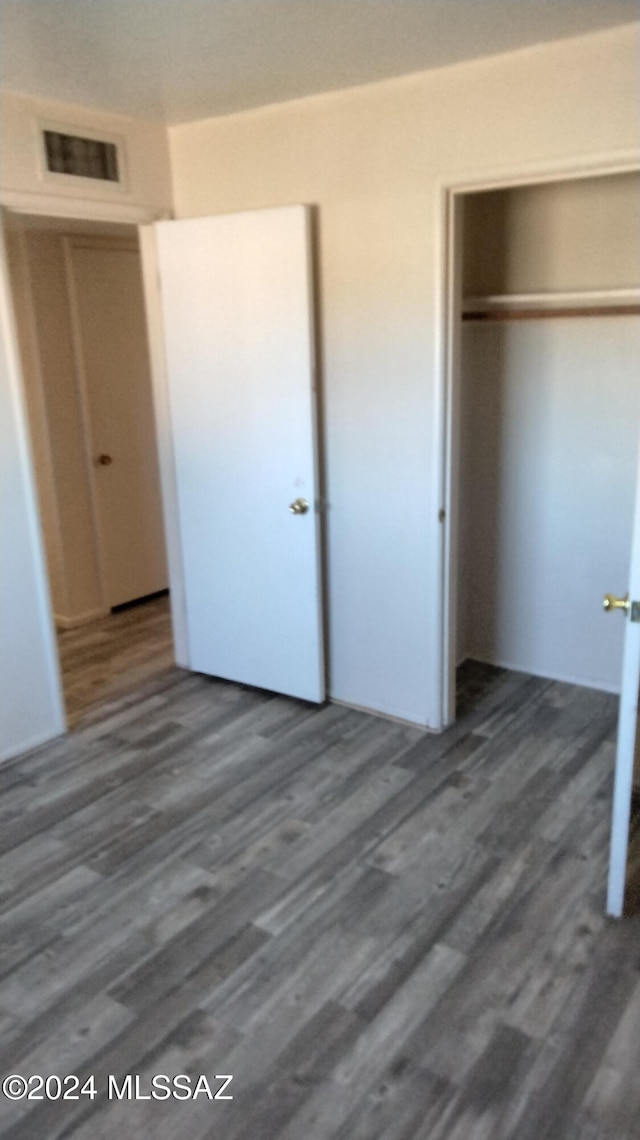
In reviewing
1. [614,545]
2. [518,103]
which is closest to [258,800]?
[614,545]

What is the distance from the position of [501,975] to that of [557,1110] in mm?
388

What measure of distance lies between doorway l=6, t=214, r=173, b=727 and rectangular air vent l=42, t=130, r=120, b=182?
2.83 ft

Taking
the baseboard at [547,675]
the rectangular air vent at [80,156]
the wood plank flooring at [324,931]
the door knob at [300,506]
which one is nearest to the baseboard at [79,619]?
the wood plank flooring at [324,931]

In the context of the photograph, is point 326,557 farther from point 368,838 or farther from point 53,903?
point 53,903

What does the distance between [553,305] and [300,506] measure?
1.35 metres

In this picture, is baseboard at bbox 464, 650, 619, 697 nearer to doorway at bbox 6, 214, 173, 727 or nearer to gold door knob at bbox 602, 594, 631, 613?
doorway at bbox 6, 214, 173, 727

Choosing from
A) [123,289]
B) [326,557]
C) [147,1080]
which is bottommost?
[147,1080]

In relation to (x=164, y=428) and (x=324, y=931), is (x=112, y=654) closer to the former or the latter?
(x=164, y=428)

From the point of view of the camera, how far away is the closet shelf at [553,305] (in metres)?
3.35

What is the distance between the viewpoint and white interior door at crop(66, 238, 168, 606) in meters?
4.71

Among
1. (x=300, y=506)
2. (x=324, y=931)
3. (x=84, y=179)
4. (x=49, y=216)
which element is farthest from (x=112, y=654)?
(x=324, y=931)

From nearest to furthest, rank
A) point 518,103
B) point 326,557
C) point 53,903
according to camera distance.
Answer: point 53,903 → point 518,103 → point 326,557

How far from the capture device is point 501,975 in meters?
2.18

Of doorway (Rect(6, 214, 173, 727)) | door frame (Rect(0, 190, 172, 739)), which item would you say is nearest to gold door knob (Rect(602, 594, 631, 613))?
door frame (Rect(0, 190, 172, 739))
